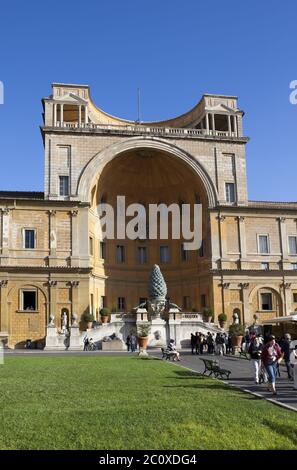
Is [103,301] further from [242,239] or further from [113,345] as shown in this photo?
[242,239]

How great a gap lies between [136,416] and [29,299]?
33000mm

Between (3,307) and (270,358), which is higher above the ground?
(3,307)

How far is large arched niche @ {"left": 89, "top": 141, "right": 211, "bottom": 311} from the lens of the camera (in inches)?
1821

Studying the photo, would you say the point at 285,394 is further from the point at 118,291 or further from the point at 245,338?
the point at 118,291

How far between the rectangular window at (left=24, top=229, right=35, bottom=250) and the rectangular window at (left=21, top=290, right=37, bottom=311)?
3.62 meters

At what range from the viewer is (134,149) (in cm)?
4550

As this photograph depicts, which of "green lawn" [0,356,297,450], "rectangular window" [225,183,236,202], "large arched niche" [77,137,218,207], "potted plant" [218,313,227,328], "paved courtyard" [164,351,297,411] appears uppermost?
"large arched niche" [77,137,218,207]

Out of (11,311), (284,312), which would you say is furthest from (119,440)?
(284,312)

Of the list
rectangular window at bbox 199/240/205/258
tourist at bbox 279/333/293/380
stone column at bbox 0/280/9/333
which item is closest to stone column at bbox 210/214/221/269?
rectangular window at bbox 199/240/205/258

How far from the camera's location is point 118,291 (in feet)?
160

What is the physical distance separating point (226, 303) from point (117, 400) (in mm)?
32769

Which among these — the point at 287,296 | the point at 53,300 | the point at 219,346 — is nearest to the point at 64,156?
the point at 53,300

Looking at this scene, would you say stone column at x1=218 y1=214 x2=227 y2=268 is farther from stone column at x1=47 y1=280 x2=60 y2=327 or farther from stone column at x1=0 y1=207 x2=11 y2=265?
stone column at x1=0 y1=207 x2=11 y2=265

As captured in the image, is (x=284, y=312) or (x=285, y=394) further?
(x=284, y=312)
